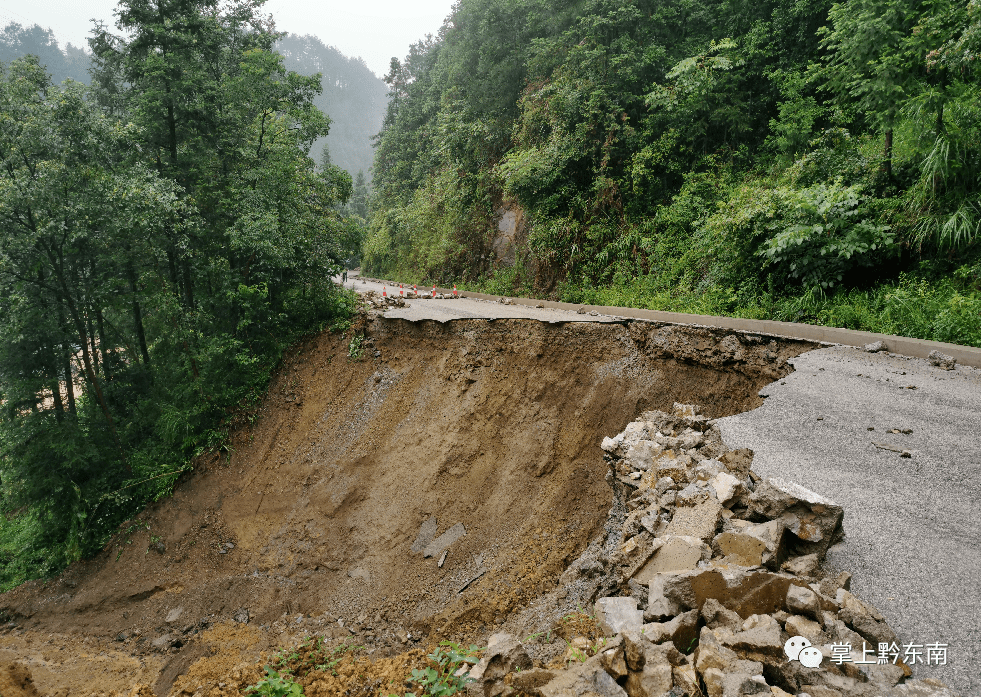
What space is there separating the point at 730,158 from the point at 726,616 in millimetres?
13072

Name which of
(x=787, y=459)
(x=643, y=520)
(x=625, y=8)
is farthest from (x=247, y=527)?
(x=625, y=8)

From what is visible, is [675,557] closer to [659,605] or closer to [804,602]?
[659,605]

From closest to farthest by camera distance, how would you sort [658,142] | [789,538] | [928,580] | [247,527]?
[928,580]
[789,538]
[247,527]
[658,142]

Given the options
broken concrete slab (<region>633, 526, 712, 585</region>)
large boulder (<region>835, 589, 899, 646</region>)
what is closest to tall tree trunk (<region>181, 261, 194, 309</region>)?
broken concrete slab (<region>633, 526, 712, 585</region>)

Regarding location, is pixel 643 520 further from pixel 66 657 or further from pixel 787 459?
pixel 66 657

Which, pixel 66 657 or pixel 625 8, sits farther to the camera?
pixel 625 8

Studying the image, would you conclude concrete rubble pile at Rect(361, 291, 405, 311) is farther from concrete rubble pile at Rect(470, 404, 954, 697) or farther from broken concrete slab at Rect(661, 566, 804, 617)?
broken concrete slab at Rect(661, 566, 804, 617)

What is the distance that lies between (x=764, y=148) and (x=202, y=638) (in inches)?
617

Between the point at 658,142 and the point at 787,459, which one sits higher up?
the point at 658,142

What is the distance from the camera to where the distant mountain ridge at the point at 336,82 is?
106 metres

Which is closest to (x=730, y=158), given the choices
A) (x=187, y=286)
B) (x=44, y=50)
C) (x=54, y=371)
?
(x=187, y=286)

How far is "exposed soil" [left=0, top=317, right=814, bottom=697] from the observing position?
6.41 meters

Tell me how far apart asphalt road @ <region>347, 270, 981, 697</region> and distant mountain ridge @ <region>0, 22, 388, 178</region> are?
11611cm

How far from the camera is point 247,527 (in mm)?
9195
